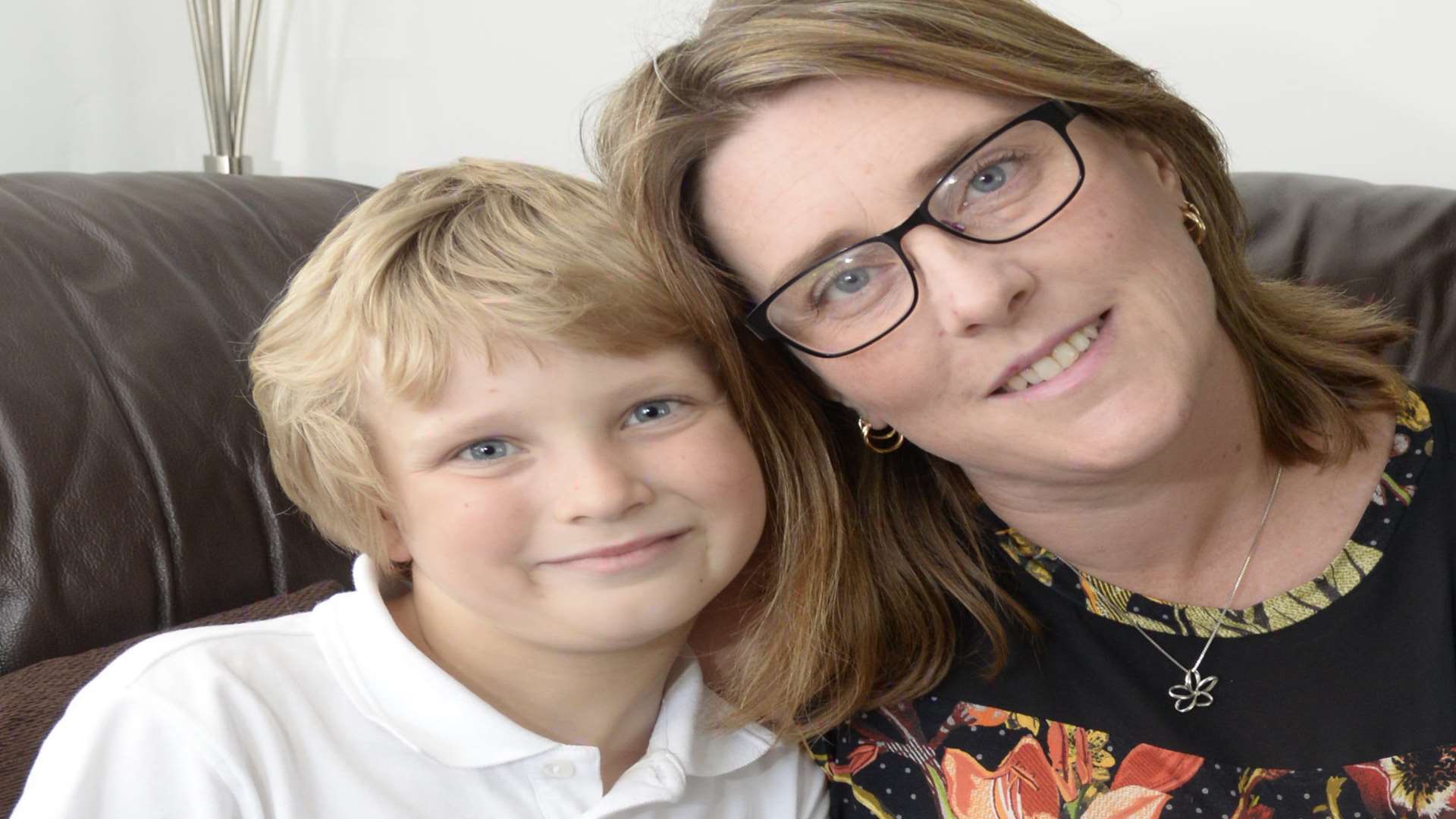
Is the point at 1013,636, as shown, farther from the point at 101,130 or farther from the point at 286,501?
the point at 101,130

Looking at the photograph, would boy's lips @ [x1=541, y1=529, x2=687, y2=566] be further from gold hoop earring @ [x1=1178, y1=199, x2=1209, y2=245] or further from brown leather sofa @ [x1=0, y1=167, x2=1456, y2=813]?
gold hoop earring @ [x1=1178, y1=199, x2=1209, y2=245]

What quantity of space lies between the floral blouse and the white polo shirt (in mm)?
194

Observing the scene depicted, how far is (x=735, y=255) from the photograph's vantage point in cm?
127

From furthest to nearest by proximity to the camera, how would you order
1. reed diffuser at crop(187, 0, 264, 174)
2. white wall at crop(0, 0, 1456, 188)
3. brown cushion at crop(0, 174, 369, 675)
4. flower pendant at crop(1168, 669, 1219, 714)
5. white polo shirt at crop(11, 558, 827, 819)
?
1. reed diffuser at crop(187, 0, 264, 174)
2. white wall at crop(0, 0, 1456, 188)
3. brown cushion at crop(0, 174, 369, 675)
4. flower pendant at crop(1168, 669, 1219, 714)
5. white polo shirt at crop(11, 558, 827, 819)

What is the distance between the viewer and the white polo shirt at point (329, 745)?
105 centimetres

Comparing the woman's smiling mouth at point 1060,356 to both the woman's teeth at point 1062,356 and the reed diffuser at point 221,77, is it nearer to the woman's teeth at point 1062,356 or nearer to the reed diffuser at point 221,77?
the woman's teeth at point 1062,356

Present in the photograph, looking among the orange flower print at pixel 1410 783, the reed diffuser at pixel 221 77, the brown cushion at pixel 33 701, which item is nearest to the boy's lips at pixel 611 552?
the brown cushion at pixel 33 701

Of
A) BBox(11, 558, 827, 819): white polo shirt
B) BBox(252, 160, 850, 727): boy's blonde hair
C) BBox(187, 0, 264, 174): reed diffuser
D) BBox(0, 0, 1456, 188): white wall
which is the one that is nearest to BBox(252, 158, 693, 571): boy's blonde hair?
BBox(252, 160, 850, 727): boy's blonde hair

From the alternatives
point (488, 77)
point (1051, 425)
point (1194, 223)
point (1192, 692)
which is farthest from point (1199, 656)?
point (488, 77)

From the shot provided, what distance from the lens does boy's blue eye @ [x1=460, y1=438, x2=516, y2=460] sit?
3.70 ft

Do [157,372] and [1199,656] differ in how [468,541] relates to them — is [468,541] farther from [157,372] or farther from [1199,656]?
[1199,656]

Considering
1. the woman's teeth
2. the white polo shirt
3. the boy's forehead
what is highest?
the woman's teeth

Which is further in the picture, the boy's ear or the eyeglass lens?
the boy's ear

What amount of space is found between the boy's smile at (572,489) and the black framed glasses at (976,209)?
16 centimetres
